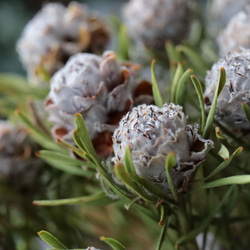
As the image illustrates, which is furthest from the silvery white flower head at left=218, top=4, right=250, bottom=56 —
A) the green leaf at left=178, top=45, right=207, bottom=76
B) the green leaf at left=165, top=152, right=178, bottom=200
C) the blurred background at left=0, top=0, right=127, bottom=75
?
the blurred background at left=0, top=0, right=127, bottom=75

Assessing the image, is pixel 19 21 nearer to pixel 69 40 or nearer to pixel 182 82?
pixel 69 40

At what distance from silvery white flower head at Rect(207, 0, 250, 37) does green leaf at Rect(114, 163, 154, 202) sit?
9.2 inches

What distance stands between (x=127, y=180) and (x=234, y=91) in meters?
0.09

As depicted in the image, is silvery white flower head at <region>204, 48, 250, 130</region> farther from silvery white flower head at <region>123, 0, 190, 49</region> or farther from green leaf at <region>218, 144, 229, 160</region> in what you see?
silvery white flower head at <region>123, 0, 190, 49</region>

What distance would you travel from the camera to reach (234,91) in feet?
0.78

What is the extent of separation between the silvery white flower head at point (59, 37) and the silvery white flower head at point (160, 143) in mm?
191

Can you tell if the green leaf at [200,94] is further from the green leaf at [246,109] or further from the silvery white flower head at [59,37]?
the silvery white flower head at [59,37]

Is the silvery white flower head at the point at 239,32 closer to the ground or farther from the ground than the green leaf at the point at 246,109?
farther from the ground

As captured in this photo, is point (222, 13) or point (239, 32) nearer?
point (239, 32)

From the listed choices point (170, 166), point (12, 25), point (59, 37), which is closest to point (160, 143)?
point (170, 166)

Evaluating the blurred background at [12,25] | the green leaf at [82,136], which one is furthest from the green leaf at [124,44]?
the blurred background at [12,25]

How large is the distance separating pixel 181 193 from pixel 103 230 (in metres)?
0.22

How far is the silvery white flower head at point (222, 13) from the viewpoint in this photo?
15.8 inches

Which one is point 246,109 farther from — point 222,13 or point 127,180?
point 222,13
